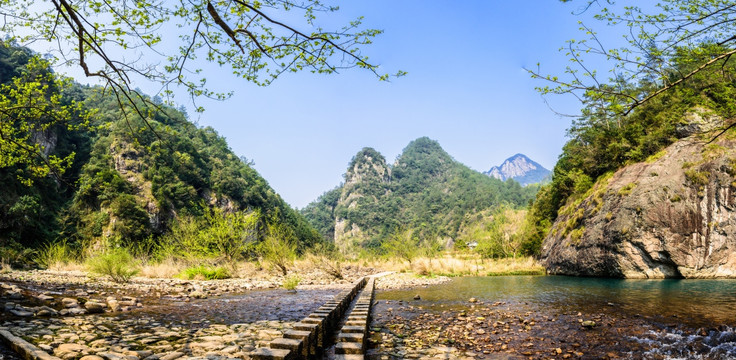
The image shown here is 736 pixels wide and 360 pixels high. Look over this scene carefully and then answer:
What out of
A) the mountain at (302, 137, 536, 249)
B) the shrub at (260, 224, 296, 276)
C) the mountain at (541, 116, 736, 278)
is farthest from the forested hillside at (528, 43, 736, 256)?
the mountain at (302, 137, 536, 249)

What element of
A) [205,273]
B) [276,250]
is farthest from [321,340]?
[276,250]

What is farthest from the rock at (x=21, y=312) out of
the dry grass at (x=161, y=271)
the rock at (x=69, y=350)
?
the dry grass at (x=161, y=271)

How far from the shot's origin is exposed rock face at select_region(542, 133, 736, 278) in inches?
726

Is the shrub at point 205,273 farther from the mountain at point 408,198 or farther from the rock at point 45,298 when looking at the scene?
the mountain at point 408,198

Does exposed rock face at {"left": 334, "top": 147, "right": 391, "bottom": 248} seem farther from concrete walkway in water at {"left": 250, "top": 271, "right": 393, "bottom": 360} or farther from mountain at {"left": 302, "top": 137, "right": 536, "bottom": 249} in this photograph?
concrete walkway in water at {"left": 250, "top": 271, "right": 393, "bottom": 360}

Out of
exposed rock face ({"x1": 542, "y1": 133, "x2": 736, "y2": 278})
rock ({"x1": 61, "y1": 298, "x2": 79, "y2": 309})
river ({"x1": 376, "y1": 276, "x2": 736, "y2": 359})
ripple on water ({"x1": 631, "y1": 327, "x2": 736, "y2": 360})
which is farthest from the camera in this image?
exposed rock face ({"x1": 542, "y1": 133, "x2": 736, "y2": 278})

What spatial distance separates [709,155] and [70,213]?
64489 mm

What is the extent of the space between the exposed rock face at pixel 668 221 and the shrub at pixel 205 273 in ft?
76.4

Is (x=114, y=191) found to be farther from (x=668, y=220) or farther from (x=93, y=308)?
(x=668, y=220)

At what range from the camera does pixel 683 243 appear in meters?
19.0

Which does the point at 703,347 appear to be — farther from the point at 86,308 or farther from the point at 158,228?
the point at 158,228

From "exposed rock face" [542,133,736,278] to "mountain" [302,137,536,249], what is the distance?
72.6 meters

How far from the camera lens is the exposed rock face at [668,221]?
18.4m

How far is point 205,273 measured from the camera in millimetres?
17922
